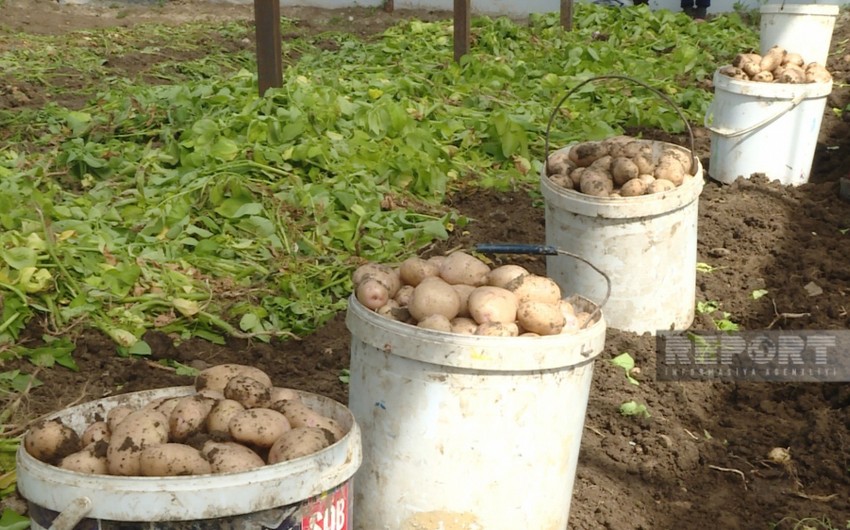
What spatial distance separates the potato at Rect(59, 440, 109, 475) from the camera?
2203 millimetres

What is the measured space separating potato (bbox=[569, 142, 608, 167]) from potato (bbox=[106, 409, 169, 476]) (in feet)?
9.27

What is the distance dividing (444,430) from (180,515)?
897mm

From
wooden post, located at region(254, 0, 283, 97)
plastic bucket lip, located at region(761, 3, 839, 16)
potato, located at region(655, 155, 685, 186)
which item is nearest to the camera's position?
potato, located at region(655, 155, 685, 186)

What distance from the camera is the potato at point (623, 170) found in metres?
4.46

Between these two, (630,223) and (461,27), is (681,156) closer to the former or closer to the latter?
(630,223)

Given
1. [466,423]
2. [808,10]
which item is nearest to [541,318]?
[466,423]

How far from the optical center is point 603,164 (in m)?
4.57

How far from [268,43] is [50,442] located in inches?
187

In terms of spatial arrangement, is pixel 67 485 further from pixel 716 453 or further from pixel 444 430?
pixel 716 453

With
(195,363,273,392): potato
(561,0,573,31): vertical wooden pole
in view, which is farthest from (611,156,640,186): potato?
(561,0,573,31): vertical wooden pole

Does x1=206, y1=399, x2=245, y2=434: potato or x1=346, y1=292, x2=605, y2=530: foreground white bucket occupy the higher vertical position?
x1=206, y1=399, x2=245, y2=434: potato

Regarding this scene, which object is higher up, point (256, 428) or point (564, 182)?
point (256, 428)

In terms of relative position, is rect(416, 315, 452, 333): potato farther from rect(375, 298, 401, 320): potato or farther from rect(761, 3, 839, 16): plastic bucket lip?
rect(761, 3, 839, 16): plastic bucket lip

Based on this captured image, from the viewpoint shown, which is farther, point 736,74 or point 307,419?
point 736,74
